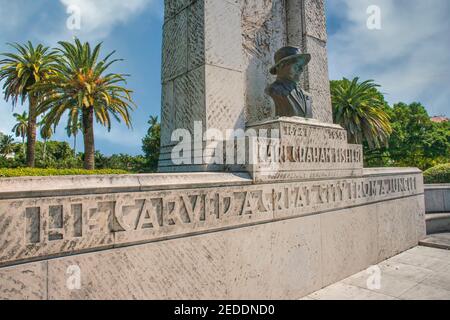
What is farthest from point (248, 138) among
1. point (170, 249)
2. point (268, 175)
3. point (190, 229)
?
point (170, 249)

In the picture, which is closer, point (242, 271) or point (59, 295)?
point (59, 295)

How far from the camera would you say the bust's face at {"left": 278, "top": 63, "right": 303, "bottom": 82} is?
4.62 meters

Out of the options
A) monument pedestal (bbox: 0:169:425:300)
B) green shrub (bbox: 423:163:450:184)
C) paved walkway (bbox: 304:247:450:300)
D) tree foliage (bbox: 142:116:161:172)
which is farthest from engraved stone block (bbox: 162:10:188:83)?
tree foliage (bbox: 142:116:161:172)

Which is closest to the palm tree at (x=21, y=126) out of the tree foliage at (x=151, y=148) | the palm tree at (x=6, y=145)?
the palm tree at (x=6, y=145)

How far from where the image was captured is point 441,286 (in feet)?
13.2

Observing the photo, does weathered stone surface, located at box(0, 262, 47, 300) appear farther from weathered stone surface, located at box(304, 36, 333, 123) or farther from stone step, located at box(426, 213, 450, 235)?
stone step, located at box(426, 213, 450, 235)

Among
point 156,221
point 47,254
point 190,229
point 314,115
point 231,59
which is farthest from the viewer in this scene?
point 314,115

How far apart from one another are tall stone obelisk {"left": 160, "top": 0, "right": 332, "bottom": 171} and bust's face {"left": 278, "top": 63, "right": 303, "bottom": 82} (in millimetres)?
580

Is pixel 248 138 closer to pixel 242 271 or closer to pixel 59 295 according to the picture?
pixel 242 271

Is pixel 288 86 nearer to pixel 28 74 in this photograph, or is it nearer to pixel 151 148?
pixel 28 74

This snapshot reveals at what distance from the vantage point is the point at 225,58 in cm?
423

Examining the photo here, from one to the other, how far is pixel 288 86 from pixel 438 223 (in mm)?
6563

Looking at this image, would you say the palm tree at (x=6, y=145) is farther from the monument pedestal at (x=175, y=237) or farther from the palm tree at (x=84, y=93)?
the monument pedestal at (x=175, y=237)

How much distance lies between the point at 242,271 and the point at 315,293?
4.43ft
